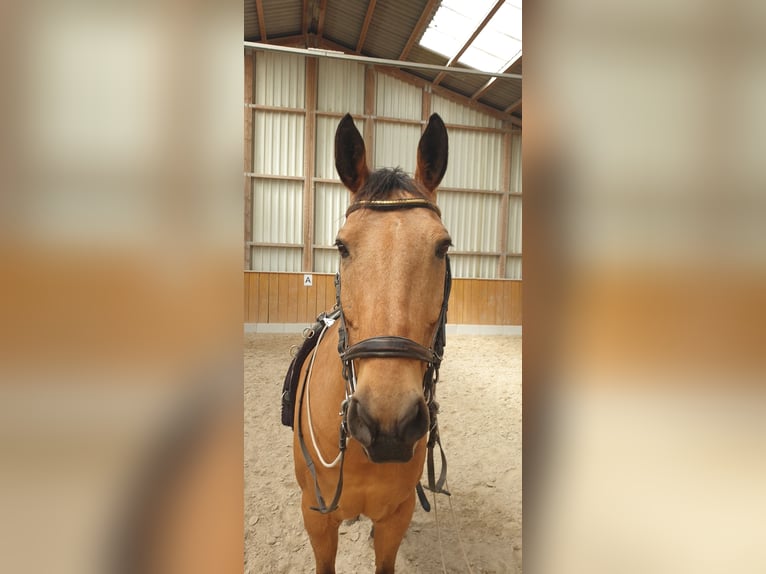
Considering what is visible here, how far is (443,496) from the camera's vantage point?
323cm

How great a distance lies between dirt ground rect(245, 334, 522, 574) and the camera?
2443 millimetres

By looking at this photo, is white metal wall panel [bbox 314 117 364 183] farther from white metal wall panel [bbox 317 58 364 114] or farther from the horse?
the horse

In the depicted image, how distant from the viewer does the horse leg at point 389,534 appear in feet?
5.68

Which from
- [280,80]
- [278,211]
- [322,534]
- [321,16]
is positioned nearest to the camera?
[322,534]

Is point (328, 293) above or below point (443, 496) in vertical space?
above

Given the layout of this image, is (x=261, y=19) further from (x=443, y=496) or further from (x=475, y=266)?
(x=443, y=496)

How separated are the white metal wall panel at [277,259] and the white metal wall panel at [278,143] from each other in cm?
187

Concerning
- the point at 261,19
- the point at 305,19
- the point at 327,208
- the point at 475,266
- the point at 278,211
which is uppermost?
Answer: the point at 305,19

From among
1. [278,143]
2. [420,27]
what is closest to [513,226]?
[420,27]

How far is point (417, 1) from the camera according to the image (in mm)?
7402

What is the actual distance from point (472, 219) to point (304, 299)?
16.1ft
